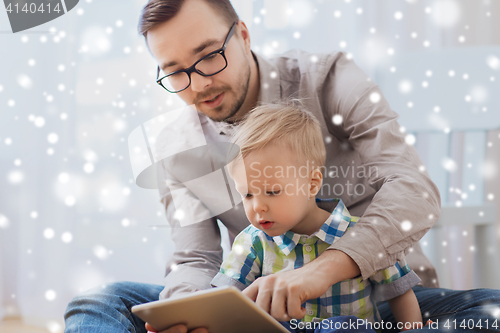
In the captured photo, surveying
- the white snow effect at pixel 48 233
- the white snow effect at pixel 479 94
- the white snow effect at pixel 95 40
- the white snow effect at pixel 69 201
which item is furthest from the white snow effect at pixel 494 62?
the white snow effect at pixel 48 233

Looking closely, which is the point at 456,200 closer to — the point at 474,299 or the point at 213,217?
the point at 474,299

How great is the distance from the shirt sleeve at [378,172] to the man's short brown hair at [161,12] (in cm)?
31

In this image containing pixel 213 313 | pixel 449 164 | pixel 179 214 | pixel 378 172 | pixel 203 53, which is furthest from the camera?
pixel 449 164

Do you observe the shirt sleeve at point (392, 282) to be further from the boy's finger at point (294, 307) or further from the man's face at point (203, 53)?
the man's face at point (203, 53)

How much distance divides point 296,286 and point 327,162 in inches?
19.2

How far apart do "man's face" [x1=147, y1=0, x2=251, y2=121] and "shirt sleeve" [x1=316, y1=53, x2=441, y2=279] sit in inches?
8.7

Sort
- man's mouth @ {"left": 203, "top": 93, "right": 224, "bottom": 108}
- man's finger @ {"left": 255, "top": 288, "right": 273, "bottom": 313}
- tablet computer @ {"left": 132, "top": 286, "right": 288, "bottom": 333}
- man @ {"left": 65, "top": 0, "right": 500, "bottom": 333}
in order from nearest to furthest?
tablet computer @ {"left": 132, "top": 286, "right": 288, "bottom": 333} → man's finger @ {"left": 255, "top": 288, "right": 273, "bottom": 313} → man @ {"left": 65, "top": 0, "right": 500, "bottom": 333} → man's mouth @ {"left": 203, "top": 93, "right": 224, "bottom": 108}

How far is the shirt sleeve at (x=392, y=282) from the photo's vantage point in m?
0.75

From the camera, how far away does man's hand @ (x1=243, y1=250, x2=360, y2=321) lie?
60 cm

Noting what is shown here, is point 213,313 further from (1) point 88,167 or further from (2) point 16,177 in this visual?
(2) point 16,177

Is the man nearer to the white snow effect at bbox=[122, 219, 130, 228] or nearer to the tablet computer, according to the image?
the tablet computer

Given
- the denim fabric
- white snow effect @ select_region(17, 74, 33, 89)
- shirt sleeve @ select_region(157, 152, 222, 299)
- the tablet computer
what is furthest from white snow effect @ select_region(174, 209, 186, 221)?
white snow effect @ select_region(17, 74, 33, 89)

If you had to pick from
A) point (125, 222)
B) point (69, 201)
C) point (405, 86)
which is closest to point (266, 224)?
point (405, 86)

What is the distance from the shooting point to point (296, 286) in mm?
606
